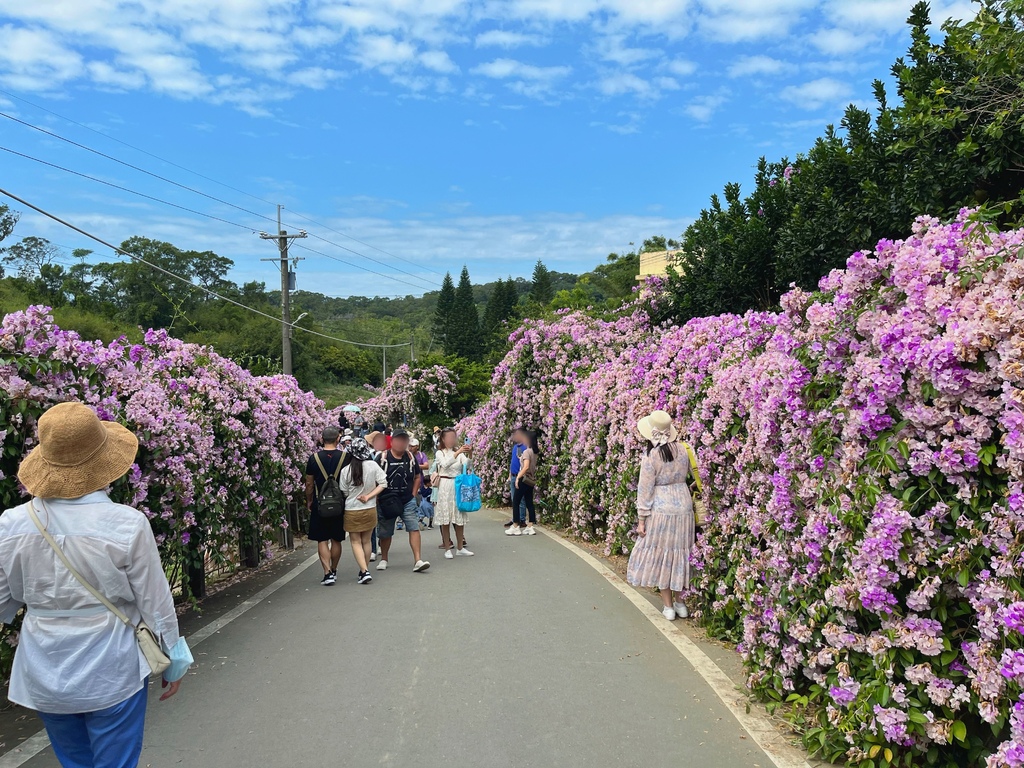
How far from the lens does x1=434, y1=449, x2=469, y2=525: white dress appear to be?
10.4 m

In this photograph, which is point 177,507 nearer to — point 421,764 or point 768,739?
point 421,764

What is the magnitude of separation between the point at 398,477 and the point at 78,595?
6.14m

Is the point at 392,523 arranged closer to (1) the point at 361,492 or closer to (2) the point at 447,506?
(1) the point at 361,492

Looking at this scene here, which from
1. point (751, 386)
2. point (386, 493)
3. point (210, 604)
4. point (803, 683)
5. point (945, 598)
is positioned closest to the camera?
point (945, 598)

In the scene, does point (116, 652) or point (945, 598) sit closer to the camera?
point (116, 652)

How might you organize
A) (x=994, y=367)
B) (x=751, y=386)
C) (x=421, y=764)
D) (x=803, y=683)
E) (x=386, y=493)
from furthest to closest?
(x=386, y=493), (x=751, y=386), (x=803, y=683), (x=421, y=764), (x=994, y=367)

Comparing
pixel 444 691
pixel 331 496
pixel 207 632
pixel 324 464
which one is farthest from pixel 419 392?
pixel 444 691

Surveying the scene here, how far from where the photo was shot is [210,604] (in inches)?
303

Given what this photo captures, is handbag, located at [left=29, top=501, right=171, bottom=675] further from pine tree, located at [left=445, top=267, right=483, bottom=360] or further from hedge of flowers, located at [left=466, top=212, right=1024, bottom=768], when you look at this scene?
pine tree, located at [left=445, top=267, right=483, bottom=360]

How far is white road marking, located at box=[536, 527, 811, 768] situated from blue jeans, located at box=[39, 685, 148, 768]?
1.35 meters

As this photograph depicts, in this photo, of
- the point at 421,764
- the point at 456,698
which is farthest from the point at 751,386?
the point at 421,764

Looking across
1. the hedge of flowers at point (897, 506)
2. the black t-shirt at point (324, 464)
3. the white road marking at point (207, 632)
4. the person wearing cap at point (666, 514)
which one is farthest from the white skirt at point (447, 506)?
the hedge of flowers at point (897, 506)

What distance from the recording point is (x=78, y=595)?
3049 millimetres

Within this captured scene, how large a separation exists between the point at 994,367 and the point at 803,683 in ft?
7.99
